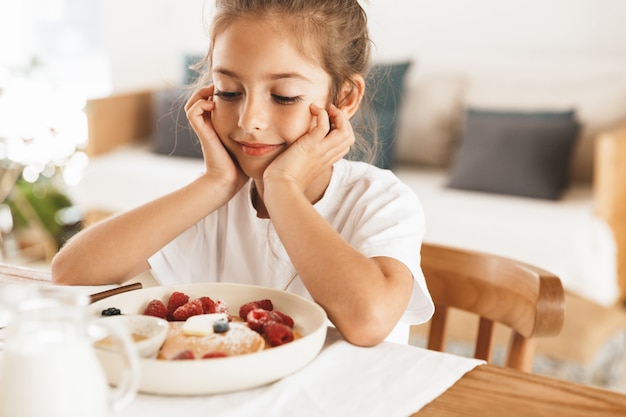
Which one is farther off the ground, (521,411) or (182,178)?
(521,411)

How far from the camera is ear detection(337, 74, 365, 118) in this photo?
128 centimetres

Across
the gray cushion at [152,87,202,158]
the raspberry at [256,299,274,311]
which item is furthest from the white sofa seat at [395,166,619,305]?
the raspberry at [256,299,274,311]

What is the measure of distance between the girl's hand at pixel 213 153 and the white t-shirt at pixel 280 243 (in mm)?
82

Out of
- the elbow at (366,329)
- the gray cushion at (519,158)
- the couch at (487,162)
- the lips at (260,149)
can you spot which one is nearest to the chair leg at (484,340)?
the elbow at (366,329)

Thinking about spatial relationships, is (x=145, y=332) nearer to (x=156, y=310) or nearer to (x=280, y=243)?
(x=156, y=310)

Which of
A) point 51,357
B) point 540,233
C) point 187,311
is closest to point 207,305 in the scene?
point 187,311

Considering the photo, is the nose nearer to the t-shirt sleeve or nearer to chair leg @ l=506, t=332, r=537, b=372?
the t-shirt sleeve

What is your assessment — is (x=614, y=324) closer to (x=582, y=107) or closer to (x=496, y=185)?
(x=496, y=185)

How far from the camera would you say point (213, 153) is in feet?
3.98

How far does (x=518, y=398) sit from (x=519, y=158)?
7.11 ft

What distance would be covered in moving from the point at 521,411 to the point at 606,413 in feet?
0.29

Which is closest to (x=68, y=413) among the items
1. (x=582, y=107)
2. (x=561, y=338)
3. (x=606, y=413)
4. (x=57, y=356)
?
(x=57, y=356)

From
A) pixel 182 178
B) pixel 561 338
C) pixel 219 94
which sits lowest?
pixel 561 338

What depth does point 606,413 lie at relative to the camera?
0.73m
